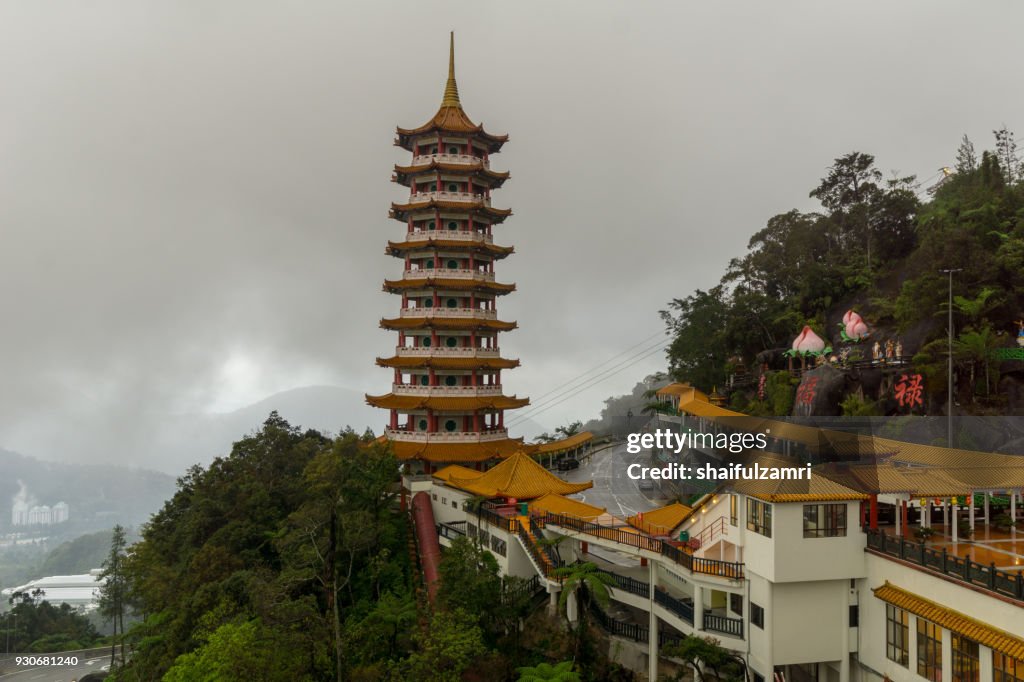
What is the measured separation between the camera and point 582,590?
23.0 metres

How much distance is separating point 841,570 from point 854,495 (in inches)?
86.5

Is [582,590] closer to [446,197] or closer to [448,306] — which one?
[448,306]

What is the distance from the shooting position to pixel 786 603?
2011 centimetres

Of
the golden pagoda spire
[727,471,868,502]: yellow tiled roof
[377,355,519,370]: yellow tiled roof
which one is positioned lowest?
[727,471,868,502]: yellow tiled roof

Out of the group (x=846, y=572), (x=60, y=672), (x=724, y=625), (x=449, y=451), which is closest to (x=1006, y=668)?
(x=846, y=572)

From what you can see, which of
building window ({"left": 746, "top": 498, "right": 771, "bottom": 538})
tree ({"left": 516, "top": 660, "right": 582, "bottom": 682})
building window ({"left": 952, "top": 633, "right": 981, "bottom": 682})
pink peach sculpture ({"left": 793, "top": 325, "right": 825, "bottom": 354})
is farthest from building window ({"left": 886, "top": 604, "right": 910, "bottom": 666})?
pink peach sculpture ({"left": 793, "top": 325, "right": 825, "bottom": 354})

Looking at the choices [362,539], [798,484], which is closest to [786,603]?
[798,484]

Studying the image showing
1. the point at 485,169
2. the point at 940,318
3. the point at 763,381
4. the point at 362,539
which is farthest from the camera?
the point at 763,381

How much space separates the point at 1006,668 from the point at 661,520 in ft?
40.0

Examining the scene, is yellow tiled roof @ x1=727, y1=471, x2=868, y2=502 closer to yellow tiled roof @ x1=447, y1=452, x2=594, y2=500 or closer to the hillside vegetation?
yellow tiled roof @ x1=447, y1=452, x2=594, y2=500

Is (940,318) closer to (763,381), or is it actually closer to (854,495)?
(763,381)

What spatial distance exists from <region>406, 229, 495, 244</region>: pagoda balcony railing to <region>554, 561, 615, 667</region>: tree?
24658 mm

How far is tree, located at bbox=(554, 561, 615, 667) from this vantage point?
21719 millimetres

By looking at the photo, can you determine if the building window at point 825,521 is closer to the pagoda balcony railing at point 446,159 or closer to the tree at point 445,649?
the tree at point 445,649
